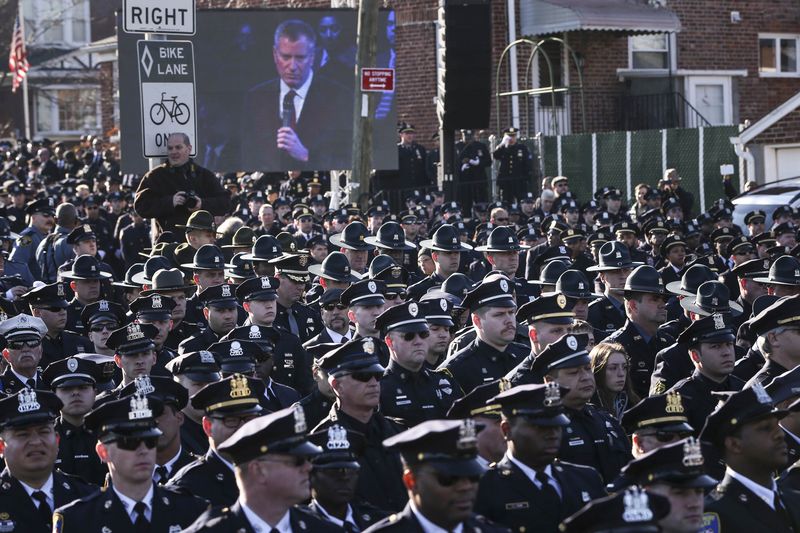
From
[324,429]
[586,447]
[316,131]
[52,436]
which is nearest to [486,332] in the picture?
[586,447]

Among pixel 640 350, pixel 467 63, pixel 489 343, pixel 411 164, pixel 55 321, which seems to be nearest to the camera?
pixel 489 343

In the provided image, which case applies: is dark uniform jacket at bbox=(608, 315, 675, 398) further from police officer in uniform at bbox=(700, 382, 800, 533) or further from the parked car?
the parked car

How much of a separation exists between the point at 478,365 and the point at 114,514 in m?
3.69

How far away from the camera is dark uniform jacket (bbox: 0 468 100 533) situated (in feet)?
26.0

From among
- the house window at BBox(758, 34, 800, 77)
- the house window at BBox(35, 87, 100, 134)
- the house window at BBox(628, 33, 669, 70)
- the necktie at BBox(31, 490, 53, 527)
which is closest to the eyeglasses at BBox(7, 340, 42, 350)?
the necktie at BBox(31, 490, 53, 527)

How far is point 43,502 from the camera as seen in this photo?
8.12 meters

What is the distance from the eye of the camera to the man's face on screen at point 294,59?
2891cm

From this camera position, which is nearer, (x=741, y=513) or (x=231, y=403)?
(x=741, y=513)

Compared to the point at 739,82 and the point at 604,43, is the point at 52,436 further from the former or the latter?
the point at 739,82

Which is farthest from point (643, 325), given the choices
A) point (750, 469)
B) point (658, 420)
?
point (750, 469)

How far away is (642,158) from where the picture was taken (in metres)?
30.4

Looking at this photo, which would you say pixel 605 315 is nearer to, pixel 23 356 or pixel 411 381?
pixel 411 381

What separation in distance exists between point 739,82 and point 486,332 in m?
27.8

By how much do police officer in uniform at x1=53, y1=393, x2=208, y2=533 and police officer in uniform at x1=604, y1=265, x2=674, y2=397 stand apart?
17.3 ft
